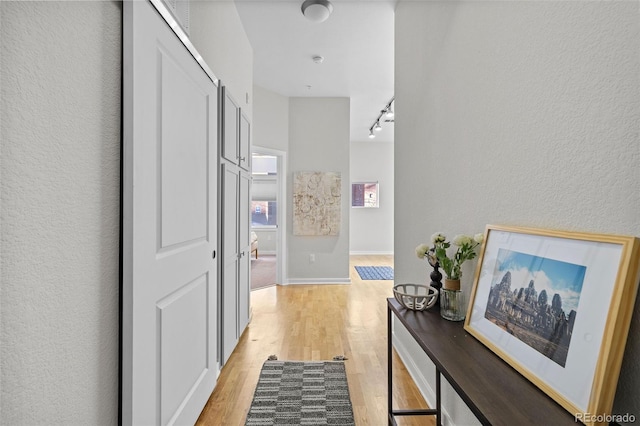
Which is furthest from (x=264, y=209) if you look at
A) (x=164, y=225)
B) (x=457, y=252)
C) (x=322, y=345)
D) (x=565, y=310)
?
(x=565, y=310)

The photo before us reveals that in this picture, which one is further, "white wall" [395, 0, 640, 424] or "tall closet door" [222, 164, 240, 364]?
"tall closet door" [222, 164, 240, 364]

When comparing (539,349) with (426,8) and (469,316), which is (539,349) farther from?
(426,8)

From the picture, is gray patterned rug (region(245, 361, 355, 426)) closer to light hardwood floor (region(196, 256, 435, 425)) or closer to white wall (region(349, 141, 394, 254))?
light hardwood floor (region(196, 256, 435, 425))

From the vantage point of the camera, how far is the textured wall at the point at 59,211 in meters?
0.75

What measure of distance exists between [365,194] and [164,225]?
7.43 m

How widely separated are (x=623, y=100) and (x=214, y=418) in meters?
2.19

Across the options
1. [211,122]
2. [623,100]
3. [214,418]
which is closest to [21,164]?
[211,122]

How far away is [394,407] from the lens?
1.91m

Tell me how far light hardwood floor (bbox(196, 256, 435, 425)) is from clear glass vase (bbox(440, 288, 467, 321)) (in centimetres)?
79

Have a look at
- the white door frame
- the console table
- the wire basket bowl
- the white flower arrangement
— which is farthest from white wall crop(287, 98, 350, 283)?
the console table

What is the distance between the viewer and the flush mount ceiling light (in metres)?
2.68

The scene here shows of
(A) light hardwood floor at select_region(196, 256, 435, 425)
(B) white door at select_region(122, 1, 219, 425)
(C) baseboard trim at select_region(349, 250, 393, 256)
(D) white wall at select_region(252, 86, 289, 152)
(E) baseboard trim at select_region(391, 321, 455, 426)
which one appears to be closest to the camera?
(B) white door at select_region(122, 1, 219, 425)

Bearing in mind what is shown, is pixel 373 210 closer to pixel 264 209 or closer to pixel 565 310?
pixel 264 209

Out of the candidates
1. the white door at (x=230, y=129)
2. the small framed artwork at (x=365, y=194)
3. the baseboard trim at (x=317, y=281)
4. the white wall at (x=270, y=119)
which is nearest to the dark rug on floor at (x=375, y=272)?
the baseboard trim at (x=317, y=281)
